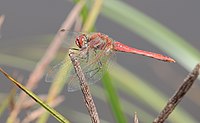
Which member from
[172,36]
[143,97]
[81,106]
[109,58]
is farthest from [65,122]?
[81,106]

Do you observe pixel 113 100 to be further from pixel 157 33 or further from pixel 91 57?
pixel 157 33

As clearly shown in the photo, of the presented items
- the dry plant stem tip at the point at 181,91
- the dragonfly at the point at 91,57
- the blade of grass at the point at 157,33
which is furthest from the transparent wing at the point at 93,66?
the dry plant stem tip at the point at 181,91

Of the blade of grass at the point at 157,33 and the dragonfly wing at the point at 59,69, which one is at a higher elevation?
the blade of grass at the point at 157,33

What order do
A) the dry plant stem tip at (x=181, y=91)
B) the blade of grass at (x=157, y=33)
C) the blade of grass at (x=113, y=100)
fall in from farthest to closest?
the blade of grass at (x=157, y=33)
the blade of grass at (x=113, y=100)
the dry plant stem tip at (x=181, y=91)

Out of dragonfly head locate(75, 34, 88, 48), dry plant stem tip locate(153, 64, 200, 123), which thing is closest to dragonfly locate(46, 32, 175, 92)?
dragonfly head locate(75, 34, 88, 48)

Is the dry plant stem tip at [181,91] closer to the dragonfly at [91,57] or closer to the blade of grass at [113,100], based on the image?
the dragonfly at [91,57]

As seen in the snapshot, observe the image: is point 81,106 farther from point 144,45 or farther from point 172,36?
point 172,36

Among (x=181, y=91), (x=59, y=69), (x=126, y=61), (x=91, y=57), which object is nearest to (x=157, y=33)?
(x=91, y=57)
